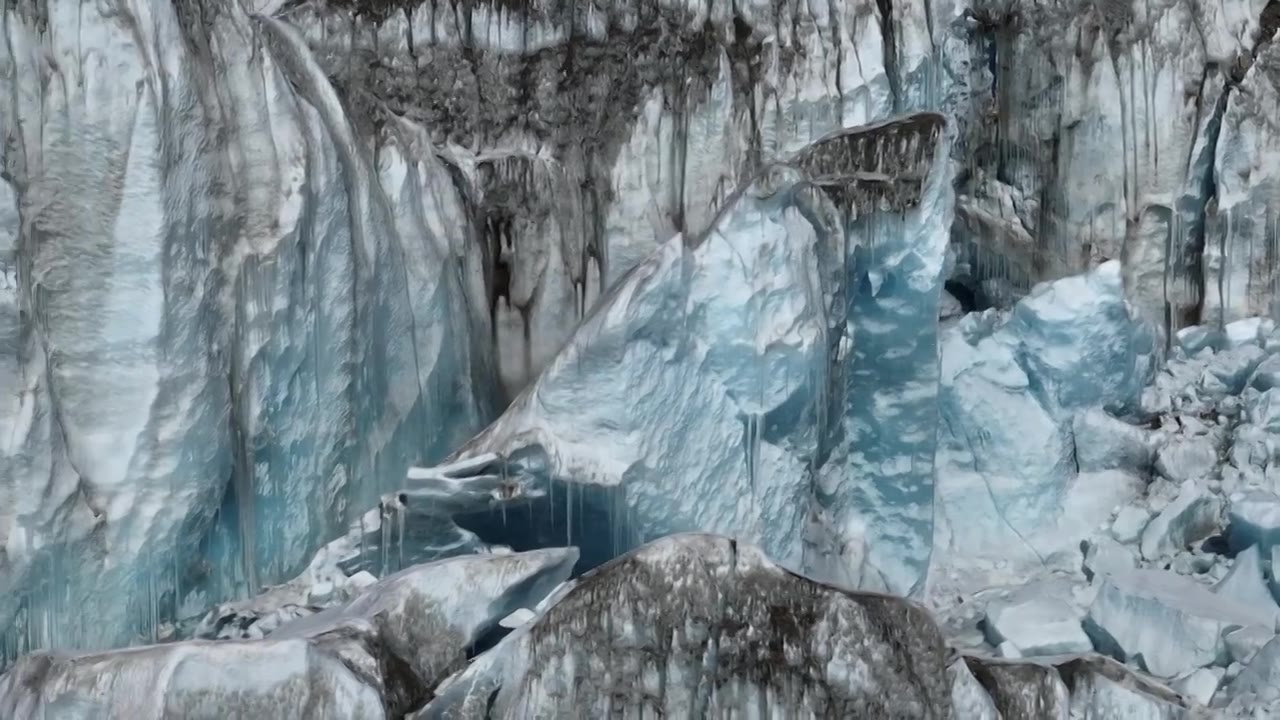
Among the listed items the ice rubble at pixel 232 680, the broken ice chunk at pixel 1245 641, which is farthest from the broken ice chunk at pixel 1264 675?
the ice rubble at pixel 232 680

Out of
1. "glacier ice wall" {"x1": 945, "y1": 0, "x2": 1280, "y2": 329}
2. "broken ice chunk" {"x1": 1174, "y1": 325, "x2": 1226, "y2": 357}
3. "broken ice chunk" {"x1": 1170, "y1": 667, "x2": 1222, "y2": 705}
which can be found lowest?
"broken ice chunk" {"x1": 1170, "y1": 667, "x2": 1222, "y2": 705}

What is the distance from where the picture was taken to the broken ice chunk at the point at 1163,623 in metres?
5.82

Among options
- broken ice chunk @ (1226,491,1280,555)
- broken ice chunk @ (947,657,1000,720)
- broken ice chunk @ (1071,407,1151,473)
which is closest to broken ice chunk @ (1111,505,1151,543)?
broken ice chunk @ (1071,407,1151,473)

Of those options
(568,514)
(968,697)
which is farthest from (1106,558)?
(568,514)

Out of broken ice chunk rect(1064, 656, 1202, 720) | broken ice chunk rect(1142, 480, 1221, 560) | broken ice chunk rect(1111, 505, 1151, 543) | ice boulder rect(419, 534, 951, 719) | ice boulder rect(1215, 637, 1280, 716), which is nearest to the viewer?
ice boulder rect(419, 534, 951, 719)

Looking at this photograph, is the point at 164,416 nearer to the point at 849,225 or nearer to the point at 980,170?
the point at 849,225

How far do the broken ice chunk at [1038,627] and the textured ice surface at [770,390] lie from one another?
0.67 metres

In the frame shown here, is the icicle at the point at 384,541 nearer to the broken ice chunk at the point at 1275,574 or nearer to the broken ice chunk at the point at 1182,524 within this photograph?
the broken ice chunk at the point at 1182,524

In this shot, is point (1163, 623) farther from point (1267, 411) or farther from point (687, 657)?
point (687, 657)

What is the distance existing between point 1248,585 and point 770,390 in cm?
197

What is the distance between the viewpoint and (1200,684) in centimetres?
562

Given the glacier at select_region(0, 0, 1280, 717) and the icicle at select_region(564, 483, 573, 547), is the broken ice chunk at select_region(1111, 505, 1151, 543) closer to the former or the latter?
the glacier at select_region(0, 0, 1280, 717)

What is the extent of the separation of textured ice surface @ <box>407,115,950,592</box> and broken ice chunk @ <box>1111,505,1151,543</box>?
85cm

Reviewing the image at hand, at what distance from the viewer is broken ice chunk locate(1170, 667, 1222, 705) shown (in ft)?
18.3
